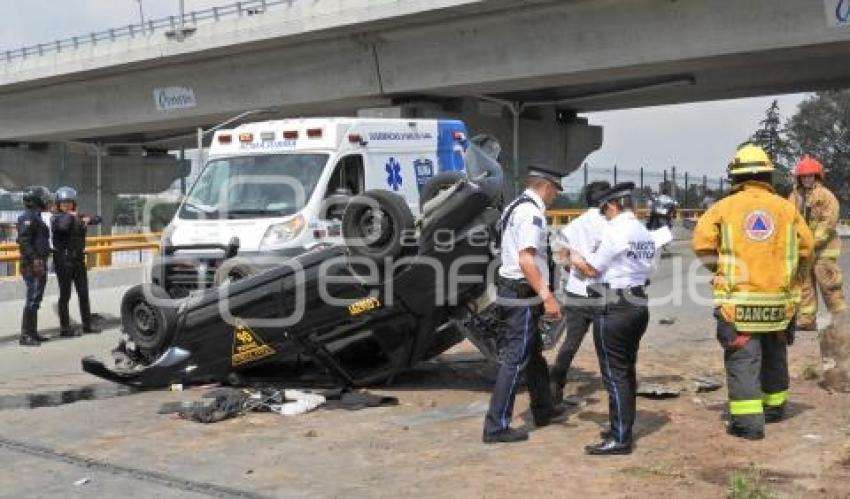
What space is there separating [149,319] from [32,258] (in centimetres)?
456

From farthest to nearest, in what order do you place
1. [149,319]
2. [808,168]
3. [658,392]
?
[808,168]
[149,319]
[658,392]

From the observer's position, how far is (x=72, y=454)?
625 cm

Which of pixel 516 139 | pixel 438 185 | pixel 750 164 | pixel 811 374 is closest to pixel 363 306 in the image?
pixel 438 185

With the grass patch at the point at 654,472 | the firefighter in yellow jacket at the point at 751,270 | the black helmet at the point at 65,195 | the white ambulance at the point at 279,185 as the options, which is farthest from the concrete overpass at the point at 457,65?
the grass patch at the point at 654,472

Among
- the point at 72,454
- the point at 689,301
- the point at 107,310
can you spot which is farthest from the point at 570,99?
the point at 72,454

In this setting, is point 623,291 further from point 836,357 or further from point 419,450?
point 836,357

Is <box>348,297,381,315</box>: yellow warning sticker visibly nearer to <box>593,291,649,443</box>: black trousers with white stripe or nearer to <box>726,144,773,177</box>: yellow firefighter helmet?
<box>593,291,649,443</box>: black trousers with white stripe

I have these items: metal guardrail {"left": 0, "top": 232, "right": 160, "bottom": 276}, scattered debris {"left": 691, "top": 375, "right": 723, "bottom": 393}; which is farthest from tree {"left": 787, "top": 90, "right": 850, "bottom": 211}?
scattered debris {"left": 691, "top": 375, "right": 723, "bottom": 393}

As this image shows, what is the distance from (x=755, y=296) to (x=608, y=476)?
159 centimetres

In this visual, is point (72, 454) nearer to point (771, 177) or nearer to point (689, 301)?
point (771, 177)

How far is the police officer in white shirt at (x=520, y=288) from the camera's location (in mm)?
6152

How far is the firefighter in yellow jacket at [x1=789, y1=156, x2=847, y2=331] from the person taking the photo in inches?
400

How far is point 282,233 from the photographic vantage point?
10117 mm

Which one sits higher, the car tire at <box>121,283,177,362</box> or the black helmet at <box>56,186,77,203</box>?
the black helmet at <box>56,186,77,203</box>
